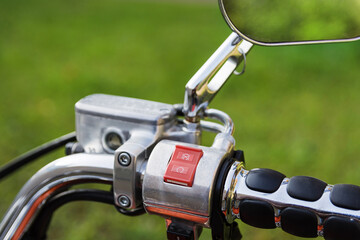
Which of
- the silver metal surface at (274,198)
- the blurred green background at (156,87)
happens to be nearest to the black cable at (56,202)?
the silver metal surface at (274,198)

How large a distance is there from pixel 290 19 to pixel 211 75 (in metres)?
0.13

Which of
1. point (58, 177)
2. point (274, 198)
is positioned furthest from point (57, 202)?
point (274, 198)

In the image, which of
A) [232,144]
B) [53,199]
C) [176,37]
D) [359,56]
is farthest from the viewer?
[176,37]

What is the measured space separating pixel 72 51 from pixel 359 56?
Result: 2.36 metres

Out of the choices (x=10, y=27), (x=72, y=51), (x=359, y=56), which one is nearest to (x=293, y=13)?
(x=359, y=56)

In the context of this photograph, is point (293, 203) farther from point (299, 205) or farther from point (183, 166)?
point (183, 166)

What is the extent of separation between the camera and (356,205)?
0.49m

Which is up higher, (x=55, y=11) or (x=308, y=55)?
(x=55, y=11)

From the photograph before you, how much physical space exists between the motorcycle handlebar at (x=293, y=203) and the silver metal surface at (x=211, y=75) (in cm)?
13

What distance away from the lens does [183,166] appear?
530 mm

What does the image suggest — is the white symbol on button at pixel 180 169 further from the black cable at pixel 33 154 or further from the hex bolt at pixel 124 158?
the black cable at pixel 33 154

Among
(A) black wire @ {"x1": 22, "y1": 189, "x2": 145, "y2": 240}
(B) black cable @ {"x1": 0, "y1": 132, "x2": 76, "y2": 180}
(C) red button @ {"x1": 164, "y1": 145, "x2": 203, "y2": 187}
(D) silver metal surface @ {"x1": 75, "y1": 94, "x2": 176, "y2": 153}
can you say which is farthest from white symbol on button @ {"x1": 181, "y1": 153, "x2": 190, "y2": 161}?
(B) black cable @ {"x1": 0, "y1": 132, "x2": 76, "y2": 180}

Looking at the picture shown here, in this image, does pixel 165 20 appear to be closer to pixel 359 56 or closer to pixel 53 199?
pixel 359 56

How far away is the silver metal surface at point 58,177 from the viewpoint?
62cm
